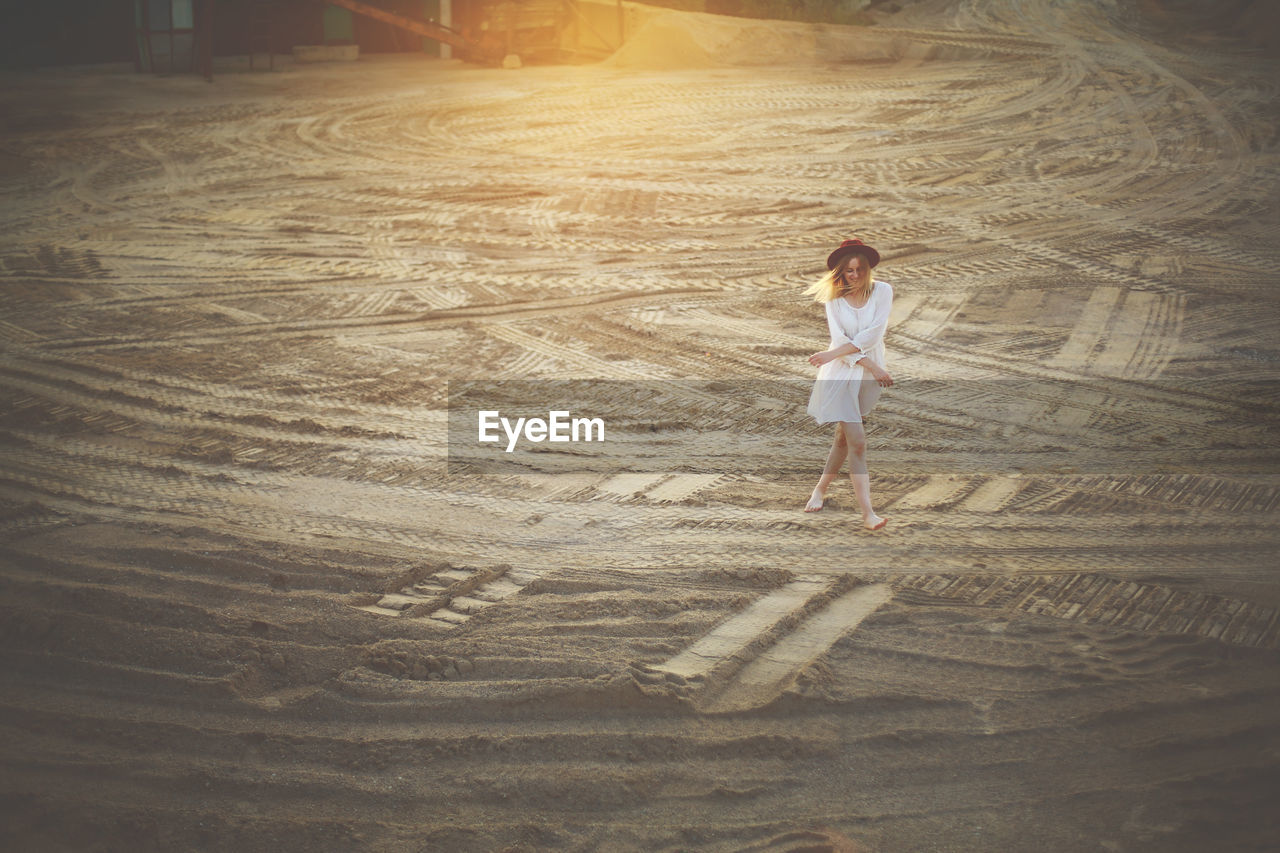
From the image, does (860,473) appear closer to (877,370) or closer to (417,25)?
(877,370)

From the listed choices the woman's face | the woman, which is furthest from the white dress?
the woman's face

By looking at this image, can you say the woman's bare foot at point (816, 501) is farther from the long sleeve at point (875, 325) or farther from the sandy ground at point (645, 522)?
the long sleeve at point (875, 325)

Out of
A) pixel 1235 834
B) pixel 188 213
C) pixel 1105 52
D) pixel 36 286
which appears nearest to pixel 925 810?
pixel 1235 834

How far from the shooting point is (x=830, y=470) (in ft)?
20.2

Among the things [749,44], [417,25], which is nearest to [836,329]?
[749,44]

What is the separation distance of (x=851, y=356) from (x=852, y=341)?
0.09 metres

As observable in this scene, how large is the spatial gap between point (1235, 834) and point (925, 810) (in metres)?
1.11

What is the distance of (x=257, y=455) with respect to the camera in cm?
698

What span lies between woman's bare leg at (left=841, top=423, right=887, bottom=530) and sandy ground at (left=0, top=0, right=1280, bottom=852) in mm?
110

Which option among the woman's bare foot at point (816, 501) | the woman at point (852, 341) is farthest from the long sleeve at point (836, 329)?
the woman's bare foot at point (816, 501)

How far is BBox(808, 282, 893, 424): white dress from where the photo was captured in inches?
223

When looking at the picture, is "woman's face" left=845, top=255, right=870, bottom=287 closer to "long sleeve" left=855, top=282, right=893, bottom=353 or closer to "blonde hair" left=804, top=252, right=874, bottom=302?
"blonde hair" left=804, top=252, right=874, bottom=302

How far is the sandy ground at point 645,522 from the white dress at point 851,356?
73 centimetres

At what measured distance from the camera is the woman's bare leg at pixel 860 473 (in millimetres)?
5898
